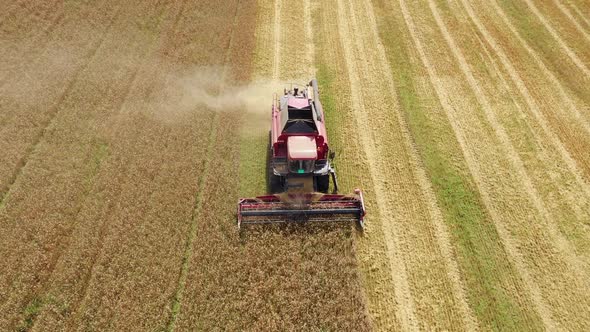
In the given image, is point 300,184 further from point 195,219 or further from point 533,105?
point 533,105

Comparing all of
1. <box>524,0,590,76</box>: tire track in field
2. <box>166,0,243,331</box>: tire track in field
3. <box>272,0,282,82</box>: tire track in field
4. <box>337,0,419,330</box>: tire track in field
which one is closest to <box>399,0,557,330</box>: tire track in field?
<box>337,0,419,330</box>: tire track in field

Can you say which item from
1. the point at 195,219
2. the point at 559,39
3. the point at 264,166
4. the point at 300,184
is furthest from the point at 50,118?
the point at 559,39

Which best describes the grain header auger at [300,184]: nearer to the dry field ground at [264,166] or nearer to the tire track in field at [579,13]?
the dry field ground at [264,166]

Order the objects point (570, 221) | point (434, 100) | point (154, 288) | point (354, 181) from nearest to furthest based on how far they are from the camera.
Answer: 1. point (154, 288)
2. point (570, 221)
3. point (354, 181)
4. point (434, 100)

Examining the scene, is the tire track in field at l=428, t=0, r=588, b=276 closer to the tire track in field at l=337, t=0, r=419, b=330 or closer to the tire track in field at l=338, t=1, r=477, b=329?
the tire track in field at l=338, t=1, r=477, b=329

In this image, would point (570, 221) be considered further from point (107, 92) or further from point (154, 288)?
point (107, 92)

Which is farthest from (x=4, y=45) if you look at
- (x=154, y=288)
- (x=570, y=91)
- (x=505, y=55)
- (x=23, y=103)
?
(x=570, y=91)

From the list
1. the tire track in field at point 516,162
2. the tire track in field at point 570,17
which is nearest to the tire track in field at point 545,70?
the tire track in field at point 516,162
